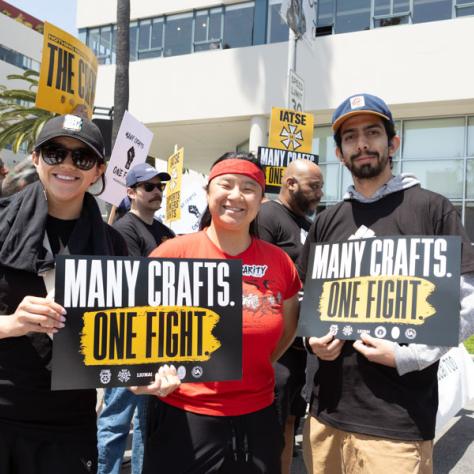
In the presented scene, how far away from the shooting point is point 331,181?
55.5 ft

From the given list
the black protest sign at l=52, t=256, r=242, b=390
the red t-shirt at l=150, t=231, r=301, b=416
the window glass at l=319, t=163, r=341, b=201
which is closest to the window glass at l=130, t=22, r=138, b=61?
the window glass at l=319, t=163, r=341, b=201

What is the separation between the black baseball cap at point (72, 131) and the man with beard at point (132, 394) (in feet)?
5.51

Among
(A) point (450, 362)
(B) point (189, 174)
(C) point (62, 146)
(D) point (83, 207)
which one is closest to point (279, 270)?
(D) point (83, 207)

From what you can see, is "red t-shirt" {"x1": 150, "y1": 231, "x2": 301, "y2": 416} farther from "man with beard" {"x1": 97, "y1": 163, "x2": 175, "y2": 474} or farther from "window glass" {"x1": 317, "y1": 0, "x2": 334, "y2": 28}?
"window glass" {"x1": 317, "y1": 0, "x2": 334, "y2": 28}

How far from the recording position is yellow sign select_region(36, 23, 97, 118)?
5.26 m

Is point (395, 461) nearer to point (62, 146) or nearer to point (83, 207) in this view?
point (83, 207)

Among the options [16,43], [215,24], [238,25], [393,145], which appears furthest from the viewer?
[16,43]

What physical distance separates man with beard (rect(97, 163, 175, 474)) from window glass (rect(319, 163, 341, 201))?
12592mm

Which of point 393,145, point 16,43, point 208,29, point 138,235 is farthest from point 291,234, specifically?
point 16,43

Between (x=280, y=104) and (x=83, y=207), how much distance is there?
1512 cm

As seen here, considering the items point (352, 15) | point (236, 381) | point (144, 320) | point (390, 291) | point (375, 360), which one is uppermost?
point (352, 15)

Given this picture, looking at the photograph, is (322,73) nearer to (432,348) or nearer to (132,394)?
(132,394)

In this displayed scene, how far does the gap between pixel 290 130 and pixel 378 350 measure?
6.08 meters

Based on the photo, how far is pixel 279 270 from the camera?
2451mm
